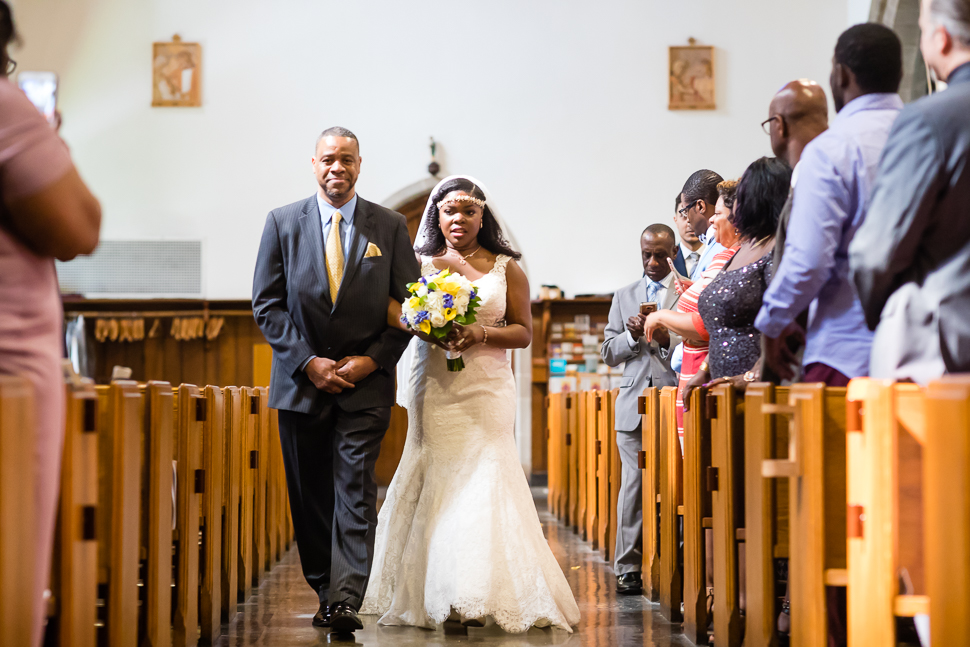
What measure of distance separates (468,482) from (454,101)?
356 inches

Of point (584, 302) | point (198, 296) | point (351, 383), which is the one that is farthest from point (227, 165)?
point (351, 383)

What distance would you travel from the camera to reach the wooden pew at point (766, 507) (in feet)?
9.04

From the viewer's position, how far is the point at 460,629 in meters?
3.71

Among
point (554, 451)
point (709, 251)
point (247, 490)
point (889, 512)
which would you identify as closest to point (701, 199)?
point (709, 251)

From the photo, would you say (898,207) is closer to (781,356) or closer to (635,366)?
(781,356)

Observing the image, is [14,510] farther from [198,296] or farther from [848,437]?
[198,296]

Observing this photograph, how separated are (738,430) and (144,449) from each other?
75.8 inches

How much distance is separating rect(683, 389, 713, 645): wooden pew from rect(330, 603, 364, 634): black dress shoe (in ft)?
4.15

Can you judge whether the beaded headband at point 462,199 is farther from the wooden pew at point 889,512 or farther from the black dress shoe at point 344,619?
the wooden pew at point 889,512

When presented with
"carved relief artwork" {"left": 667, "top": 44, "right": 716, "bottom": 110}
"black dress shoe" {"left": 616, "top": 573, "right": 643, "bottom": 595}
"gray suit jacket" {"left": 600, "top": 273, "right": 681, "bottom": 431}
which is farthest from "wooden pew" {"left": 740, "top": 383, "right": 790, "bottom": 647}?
"carved relief artwork" {"left": 667, "top": 44, "right": 716, "bottom": 110}

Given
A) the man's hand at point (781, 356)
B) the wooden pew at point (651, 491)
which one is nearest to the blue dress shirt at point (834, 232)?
the man's hand at point (781, 356)

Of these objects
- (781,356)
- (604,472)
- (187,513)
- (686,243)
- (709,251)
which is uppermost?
(686,243)

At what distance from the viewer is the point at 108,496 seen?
2605 mm

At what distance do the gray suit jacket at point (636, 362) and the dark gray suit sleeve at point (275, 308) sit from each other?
6.82ft
